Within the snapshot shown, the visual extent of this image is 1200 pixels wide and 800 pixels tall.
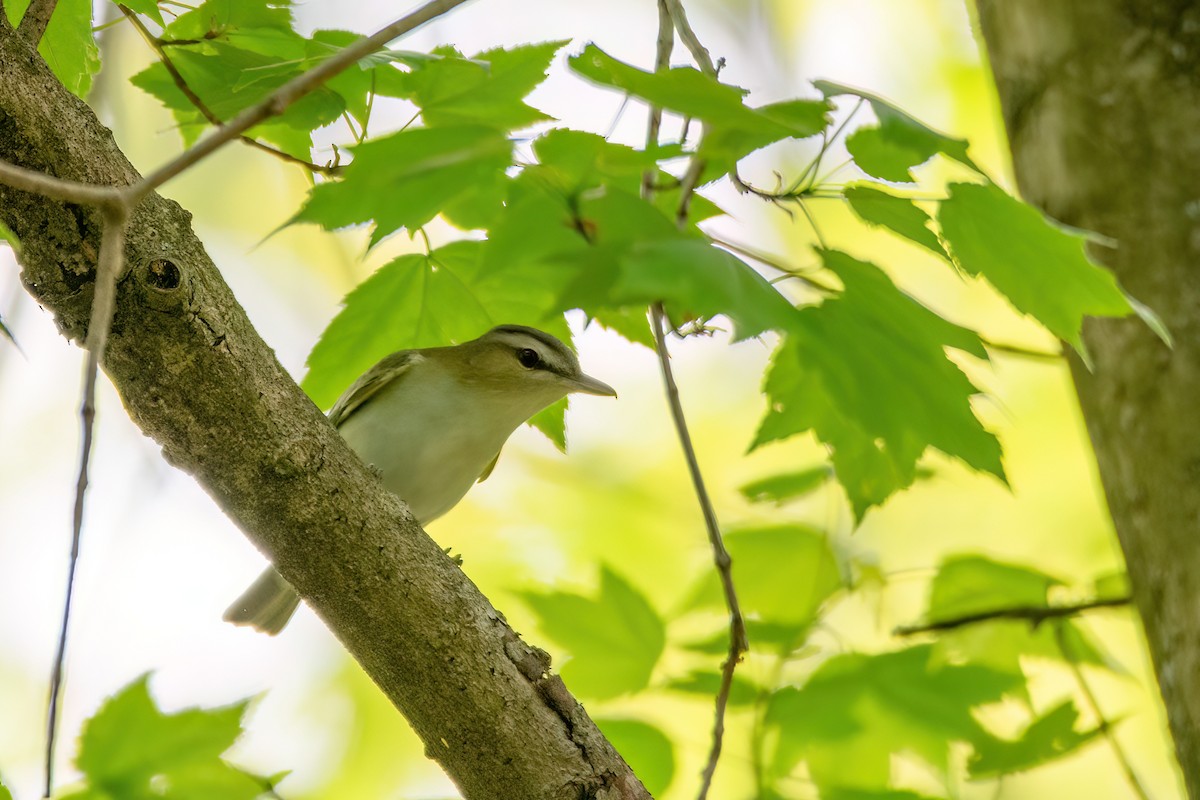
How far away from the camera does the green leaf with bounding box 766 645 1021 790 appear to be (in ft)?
9.96

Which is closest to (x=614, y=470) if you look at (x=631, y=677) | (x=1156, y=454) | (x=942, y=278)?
(x=942, y=278)

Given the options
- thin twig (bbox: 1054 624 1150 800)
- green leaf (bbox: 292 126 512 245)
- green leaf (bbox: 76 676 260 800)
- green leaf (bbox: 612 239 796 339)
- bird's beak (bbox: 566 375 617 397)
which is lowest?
thin twig (bbox: 1054 624 1150 800)

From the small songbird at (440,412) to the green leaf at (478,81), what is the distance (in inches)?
68.4

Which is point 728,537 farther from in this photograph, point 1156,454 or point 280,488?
point 280,488

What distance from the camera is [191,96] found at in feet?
7.60

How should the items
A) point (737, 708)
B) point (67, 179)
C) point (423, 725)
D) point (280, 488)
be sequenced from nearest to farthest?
point (67, 179)
point (280, 488)
point (423, 725)
point (737, 708)

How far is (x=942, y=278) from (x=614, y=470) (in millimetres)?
2639

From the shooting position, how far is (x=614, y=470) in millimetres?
7730

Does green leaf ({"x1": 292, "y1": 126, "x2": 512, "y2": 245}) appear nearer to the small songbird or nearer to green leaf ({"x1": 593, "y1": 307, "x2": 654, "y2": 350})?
green leaf ({"x1": 593, "y1": 307, "x2": 654, "y2": 350})

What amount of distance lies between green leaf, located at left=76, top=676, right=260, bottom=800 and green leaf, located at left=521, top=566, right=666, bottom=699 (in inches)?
37.1

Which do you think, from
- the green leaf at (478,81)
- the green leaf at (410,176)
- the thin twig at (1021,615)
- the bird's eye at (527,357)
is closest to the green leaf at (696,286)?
the green leaf at (410,176)

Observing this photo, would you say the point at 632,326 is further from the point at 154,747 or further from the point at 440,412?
the point at 440,412

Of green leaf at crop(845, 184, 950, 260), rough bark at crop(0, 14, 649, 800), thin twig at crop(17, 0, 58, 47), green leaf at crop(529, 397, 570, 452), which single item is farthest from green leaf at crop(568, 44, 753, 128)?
green leaf at crop(529, 397, 570, 452)

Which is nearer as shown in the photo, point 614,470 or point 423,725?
point 423,725
